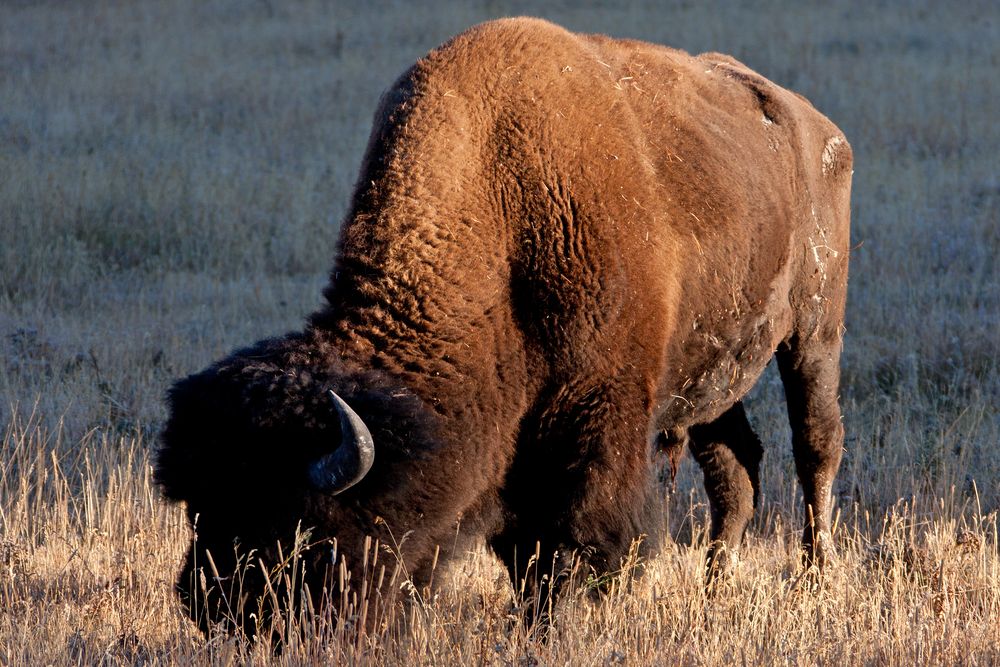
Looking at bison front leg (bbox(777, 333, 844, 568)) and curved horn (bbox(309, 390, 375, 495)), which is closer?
curved horn (bbox(309, 390, 375, 495))

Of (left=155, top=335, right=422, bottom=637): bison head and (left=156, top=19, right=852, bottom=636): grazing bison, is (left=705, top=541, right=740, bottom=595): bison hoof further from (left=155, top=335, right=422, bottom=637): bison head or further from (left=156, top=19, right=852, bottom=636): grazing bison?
(left=155, top=335, right=422, bottom=637): bison head

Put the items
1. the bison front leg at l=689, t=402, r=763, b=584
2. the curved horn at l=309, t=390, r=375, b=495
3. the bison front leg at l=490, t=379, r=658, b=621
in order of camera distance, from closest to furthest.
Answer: the curved horn at l=309, t=390, r=375, b=495 < the bison front leg at l=490, t=379, r=658, b=621 < the bison front leg at l=689, t=402, r=763, b=584

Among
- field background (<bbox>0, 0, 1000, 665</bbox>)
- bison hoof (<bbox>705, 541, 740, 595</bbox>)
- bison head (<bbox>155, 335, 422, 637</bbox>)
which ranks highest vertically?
bison head (<bbox>155, 335, 422, 637</bbox>)

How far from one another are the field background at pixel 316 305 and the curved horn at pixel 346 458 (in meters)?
0.46

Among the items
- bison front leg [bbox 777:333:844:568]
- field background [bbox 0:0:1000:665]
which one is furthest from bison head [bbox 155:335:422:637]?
bison front leg [bbox 777:333:844:568]

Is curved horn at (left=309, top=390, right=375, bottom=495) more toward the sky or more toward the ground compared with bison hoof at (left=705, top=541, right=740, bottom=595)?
more toward the sky

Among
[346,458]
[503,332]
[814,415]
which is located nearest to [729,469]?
[814,415]

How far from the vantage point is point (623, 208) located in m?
4.34

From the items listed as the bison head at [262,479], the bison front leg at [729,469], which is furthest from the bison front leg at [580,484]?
the bison front leg at [729,469]

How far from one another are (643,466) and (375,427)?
1.17m

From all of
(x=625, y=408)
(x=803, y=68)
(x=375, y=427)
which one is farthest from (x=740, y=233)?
(x=803, y=68)

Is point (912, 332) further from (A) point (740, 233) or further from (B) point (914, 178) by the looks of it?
(B) point (914, 178)

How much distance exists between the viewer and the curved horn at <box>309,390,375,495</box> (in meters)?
3.35

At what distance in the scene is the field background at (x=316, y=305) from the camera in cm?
420
